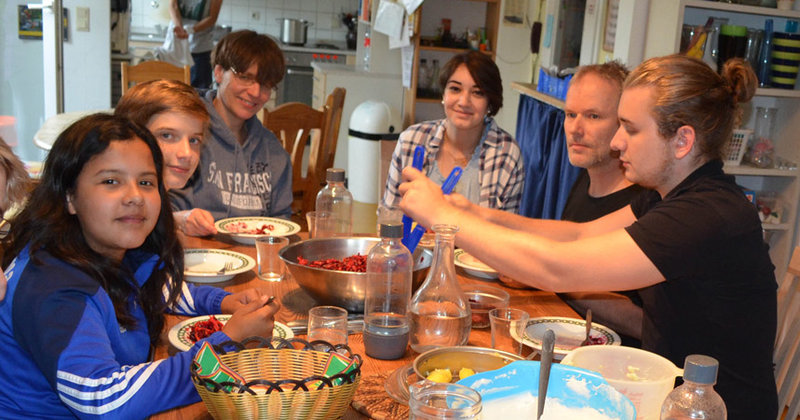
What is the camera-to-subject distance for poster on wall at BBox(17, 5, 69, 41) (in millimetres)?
5410

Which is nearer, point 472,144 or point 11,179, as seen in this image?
point 11,179

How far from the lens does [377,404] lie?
1.25 meters

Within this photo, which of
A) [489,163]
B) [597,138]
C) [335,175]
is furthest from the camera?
[489,163]

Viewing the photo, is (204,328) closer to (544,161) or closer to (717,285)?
(717,285)

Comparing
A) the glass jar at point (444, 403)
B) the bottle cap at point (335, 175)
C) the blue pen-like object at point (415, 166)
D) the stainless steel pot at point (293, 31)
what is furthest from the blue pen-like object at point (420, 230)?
the stainless steel pot at point (293, 31)

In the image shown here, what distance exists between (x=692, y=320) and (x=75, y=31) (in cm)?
521

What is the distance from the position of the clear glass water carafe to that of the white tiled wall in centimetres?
670

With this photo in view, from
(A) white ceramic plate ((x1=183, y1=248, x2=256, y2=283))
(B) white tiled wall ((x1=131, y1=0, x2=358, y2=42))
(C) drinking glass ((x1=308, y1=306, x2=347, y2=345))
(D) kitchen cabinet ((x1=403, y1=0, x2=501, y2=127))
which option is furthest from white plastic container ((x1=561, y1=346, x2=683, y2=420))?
(B) white tiled wall ((x1=131, y1=0, x2=358, y2=42))

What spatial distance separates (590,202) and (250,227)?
1042 mm

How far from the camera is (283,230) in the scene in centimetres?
236

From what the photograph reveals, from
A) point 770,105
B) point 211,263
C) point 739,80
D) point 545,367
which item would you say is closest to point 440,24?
point 770,105

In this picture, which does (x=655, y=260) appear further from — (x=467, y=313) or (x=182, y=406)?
(x=182, y=406)

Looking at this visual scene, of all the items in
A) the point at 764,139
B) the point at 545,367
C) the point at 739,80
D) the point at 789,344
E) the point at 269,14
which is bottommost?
the point at 789,344

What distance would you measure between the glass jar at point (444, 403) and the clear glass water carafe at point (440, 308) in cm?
46
